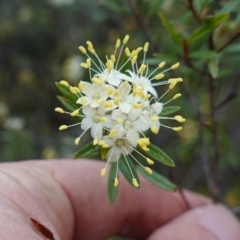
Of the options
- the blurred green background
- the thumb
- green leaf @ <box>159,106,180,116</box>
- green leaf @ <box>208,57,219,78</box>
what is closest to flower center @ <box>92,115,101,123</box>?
green leaf @ <box>159,106,180,116</box>

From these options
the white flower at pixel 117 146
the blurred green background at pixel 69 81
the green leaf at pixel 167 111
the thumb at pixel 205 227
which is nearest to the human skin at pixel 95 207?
the thumb at pixel 205 227

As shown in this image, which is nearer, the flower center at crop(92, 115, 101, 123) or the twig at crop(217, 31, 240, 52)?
the flower center at crop(92, 115, 101, 123)

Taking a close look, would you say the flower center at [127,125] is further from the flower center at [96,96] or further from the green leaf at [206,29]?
the green leaf at [206,29]

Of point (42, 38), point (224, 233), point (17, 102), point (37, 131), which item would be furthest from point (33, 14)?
point (224, 233)

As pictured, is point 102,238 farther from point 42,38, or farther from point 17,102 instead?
point 42,38

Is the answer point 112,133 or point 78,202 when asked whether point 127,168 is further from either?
point 78,202

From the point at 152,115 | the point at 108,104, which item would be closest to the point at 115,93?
the point at 108,104

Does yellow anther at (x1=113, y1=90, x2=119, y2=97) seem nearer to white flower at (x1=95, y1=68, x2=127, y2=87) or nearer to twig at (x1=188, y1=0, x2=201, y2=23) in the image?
white flower at (x1=95, y1=68, x2=127, y2=87)
